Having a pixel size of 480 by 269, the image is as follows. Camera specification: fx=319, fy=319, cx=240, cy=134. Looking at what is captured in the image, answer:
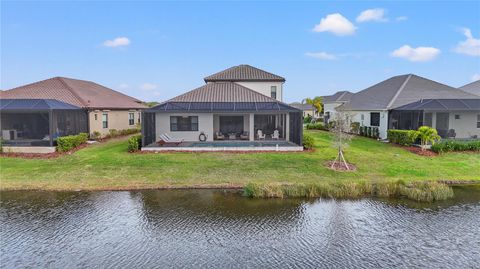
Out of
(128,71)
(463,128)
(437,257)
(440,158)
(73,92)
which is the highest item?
(128,71)

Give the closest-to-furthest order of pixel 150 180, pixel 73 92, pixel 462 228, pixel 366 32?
pixel 462 228 < pixel 150 180 < pixel 73 92 < pixel 366 32

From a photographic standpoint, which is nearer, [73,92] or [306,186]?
[306,186]

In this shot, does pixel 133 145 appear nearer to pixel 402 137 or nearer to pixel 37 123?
pixel 37 123

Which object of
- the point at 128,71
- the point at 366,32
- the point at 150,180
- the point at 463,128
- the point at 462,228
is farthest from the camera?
the point at 128,71

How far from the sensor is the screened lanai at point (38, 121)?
73.1ft

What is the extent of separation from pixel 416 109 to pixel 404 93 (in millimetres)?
5899

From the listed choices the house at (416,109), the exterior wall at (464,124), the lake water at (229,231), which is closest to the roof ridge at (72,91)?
the lake water at (229,231)

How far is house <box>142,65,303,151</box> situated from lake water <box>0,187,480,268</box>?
9.37 metres

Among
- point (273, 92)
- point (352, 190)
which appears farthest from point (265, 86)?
point (352, 190)

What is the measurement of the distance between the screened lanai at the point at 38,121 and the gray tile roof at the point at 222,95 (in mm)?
8098

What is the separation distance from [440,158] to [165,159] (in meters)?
17.3

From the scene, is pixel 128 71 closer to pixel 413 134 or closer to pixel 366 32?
pixel 366 32

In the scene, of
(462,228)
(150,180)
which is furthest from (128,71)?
(462,228)

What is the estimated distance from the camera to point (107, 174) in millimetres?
16812
